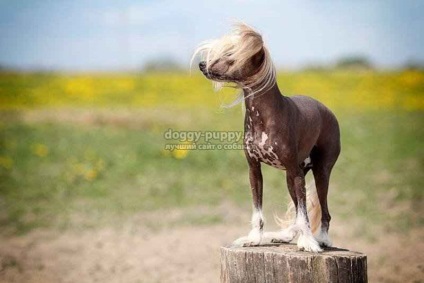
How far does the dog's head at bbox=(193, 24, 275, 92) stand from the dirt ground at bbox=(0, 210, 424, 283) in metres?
3.81

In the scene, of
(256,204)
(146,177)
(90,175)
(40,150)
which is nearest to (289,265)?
(256,204)

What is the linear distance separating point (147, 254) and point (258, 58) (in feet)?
15.8

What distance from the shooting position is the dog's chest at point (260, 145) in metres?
4.12

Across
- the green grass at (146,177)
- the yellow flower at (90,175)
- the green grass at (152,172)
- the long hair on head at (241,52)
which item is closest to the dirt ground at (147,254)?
the green grass at (152,172)

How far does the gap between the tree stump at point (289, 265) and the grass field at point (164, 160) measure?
3.54 ft

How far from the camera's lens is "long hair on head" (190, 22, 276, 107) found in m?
3.97

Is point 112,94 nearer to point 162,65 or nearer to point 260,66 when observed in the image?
point 162,65

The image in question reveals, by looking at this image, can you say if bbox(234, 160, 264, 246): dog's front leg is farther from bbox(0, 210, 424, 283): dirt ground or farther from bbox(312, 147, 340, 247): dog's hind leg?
bbox(0, 210, 424, 283): dirt ground

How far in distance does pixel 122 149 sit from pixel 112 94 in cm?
835

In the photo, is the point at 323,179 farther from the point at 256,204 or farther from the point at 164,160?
the point at 164,160

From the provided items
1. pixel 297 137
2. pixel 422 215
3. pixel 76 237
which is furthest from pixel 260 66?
pixel 422 215

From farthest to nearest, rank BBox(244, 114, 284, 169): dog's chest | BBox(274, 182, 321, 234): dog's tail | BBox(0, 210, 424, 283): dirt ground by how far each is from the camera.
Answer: BBox(0, 210, 424, 283): dirt ground, BBox(274, 182, 321, 234): dog's tail, BBox(244, 114, 284, 169): dog's chest

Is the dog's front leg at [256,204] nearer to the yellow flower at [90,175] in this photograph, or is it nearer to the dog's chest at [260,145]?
the dog's chest at [260,145]

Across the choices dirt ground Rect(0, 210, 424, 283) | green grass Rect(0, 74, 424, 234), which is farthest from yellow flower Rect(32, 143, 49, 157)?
dirt ground Rect(0, 210, 424, 283)
